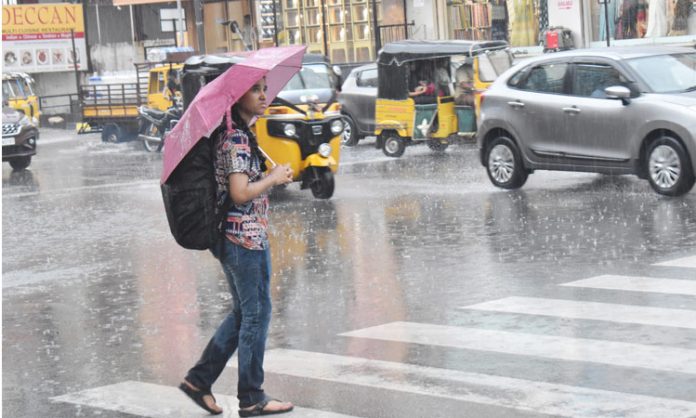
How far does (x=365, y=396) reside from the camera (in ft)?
22.4

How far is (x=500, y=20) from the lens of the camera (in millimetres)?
34375

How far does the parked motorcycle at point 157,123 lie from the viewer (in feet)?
103

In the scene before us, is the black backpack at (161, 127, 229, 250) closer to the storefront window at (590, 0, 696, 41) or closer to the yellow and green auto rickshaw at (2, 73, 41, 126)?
the storefront window at (590, 0, 696, 41)

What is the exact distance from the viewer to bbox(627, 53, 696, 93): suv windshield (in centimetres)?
1519

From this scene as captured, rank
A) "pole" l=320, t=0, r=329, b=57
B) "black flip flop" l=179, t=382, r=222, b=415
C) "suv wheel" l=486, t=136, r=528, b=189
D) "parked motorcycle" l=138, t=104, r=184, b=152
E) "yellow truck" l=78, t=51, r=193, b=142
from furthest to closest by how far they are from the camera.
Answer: "pole" l=320, t=0, r=329, b=57, "yellow truck" l=78, t=51, r=193, b=142, "parked motorcycle" l=138, t=104, r=184, b=152, "suv wheel" l=486, t=136, r=528, b=189, "black flip flop" l=179, t=382, r=222, b=415

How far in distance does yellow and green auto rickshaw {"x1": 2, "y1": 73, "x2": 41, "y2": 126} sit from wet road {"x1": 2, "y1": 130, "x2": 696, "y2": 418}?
19.6 m

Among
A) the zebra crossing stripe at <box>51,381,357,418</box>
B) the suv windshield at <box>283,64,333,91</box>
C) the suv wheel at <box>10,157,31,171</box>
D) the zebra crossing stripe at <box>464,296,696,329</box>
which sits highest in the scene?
the suv windshield at <box>283,64,333,91</box>

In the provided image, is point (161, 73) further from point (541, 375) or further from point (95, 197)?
point (541, 375)

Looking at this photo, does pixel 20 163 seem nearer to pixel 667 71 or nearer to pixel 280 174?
pixel 667 71

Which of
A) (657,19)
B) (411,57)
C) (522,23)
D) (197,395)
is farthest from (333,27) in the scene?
(197,395)

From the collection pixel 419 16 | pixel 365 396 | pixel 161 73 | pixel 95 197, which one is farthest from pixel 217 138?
pixel 419 16

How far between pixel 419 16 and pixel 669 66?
22.2 m

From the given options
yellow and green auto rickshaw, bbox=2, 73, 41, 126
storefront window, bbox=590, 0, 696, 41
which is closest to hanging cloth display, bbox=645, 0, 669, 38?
storefront window, bbox=590, 0, 696, 41

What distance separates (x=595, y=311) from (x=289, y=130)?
362 inches
